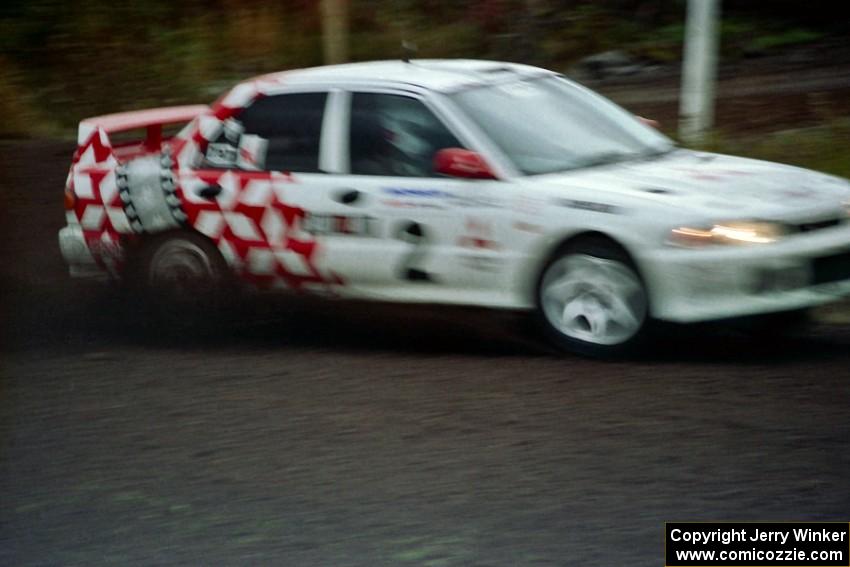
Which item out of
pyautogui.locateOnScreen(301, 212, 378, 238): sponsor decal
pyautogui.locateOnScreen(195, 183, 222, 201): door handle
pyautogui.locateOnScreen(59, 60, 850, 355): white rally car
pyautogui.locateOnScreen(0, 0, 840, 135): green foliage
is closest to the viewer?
pyautogui.locateOnScreen(59, 60, 850, 355): white rally car

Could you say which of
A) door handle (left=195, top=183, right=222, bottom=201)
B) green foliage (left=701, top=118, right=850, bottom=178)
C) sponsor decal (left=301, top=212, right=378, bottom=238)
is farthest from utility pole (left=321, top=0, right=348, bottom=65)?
sponsor decal (left=301, top=212, right=378, bottom=238)

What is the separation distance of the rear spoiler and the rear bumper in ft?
1.80

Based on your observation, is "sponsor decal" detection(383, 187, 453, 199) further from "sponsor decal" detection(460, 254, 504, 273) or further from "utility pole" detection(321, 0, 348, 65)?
"utility pole" detection(321, 0, 348, 65)

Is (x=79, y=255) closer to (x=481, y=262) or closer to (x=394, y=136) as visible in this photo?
(x=394, y=136)

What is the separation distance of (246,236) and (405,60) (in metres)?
1.41

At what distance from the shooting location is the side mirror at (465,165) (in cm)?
791

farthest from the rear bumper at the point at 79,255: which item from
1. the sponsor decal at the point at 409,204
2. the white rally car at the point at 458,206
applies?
the sponsor decal at the point at 409,204

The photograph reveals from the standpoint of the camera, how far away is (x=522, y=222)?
7.77 metres

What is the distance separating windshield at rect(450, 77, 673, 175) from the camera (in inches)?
320

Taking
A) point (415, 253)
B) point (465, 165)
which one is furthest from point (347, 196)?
point (465, 165)

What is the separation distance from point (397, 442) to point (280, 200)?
2.49 meters

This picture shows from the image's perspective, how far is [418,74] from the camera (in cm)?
863

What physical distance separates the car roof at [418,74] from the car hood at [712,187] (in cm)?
95

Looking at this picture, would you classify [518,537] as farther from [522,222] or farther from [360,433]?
[522,222]
